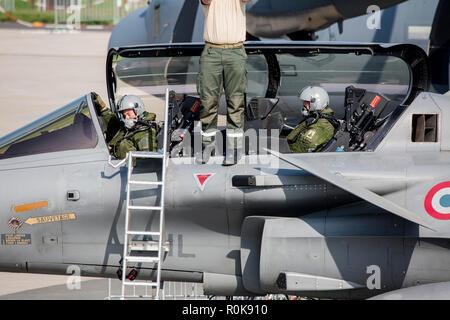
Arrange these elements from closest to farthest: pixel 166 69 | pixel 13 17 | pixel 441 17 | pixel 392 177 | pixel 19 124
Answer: pixel 392 177
pixel 166 69
pixel 441 17
pixel 19 124
pixel 13 17

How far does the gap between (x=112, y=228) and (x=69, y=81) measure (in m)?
17.4

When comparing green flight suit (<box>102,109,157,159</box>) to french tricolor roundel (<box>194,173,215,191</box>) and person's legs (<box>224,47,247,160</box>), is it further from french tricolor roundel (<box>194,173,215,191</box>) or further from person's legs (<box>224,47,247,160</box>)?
person's legs (<box>224,47,247,160</box>)

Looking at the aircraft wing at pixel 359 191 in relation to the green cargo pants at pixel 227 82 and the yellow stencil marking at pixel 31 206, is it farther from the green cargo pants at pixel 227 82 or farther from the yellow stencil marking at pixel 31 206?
the yellow stencil marking at pixel 31 206

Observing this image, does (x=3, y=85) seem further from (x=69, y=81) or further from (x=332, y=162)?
(x=332, y=162)

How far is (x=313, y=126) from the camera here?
6.70 meters

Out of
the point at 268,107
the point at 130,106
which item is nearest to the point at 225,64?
the point at 130,106

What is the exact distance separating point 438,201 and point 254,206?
1491mm

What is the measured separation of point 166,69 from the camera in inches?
418

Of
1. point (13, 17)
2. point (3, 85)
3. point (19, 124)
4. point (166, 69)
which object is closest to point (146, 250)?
point (166, 69)

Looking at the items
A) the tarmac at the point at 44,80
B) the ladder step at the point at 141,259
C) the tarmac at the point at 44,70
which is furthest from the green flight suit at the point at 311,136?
the tarmac at the point at 44,70

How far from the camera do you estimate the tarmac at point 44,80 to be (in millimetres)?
9156

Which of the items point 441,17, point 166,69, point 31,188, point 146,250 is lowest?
point 146,250

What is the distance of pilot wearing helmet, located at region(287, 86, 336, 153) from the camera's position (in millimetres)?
6621

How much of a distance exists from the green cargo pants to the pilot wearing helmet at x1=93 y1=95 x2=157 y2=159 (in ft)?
1.83
